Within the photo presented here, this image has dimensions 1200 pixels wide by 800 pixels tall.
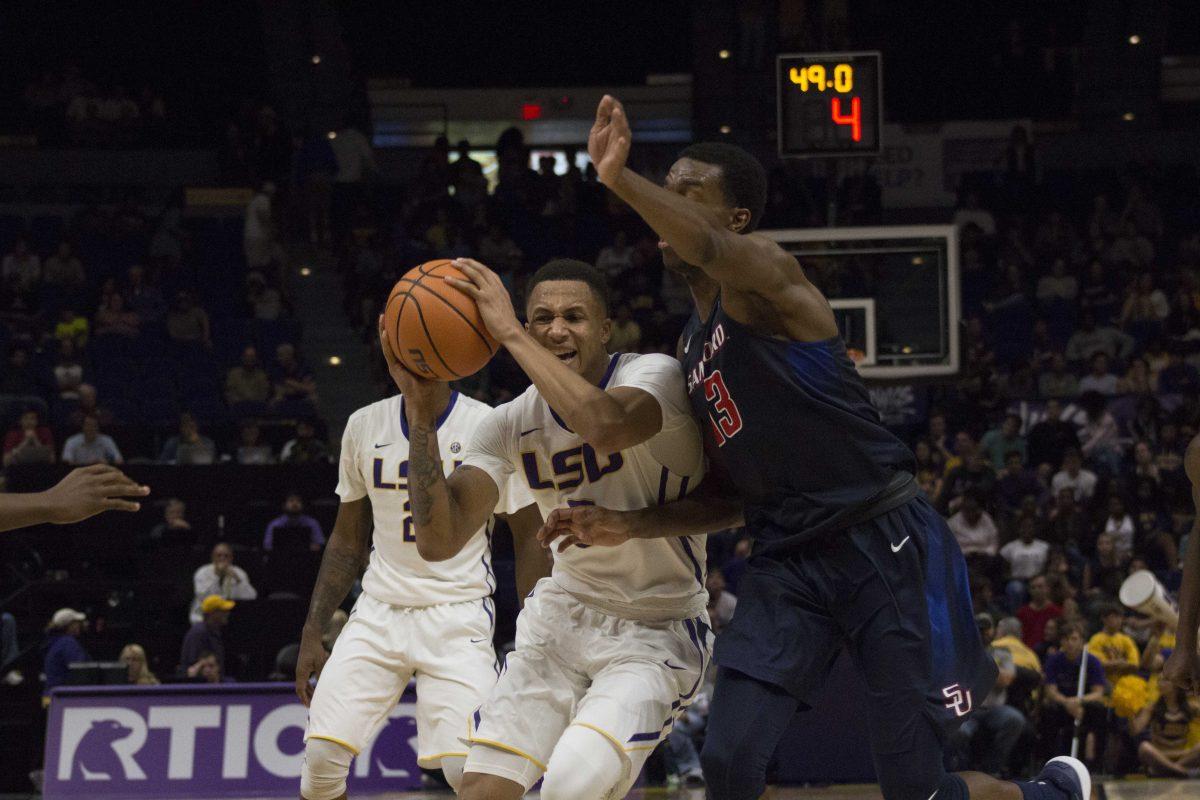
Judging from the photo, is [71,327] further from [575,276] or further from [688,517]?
[688,517]

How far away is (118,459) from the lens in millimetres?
14273

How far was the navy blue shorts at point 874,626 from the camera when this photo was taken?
14.3 ft

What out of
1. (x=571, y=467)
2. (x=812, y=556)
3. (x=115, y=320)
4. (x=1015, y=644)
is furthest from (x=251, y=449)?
(x=812, y=556)

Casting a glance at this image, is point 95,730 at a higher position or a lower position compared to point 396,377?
lower

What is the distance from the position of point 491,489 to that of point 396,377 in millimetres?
492

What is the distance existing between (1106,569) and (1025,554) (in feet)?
Answer: 2.19

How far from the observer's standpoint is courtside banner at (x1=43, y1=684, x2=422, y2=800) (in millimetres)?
9789

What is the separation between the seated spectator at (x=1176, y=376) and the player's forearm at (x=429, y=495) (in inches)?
504

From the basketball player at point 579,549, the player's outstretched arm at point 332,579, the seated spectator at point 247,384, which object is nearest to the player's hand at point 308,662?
the player's outstretched arm at point 332,579

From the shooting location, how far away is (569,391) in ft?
13.8

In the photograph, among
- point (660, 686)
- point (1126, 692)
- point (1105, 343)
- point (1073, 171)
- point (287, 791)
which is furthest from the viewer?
point (1073, 171)

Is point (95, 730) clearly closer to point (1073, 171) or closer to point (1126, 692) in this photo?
point (1126, 692)

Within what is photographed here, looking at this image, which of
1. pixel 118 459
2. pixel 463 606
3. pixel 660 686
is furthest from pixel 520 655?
pixel 118 459

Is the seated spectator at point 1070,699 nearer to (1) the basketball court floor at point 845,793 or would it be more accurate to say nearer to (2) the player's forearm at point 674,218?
(1) the basketball court floor at point 845,793
